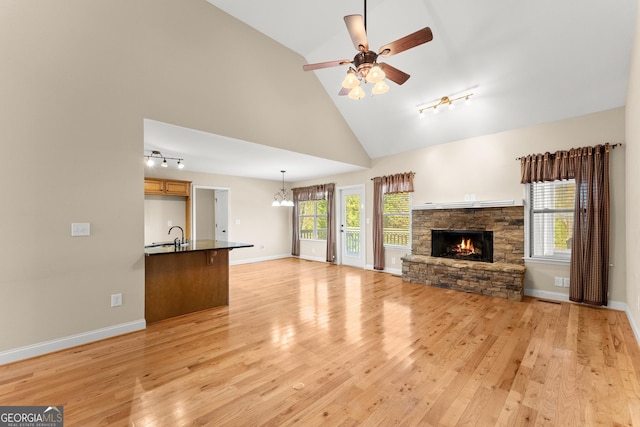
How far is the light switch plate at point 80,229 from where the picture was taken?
278 centimetres

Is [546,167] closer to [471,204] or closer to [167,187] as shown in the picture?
[471,204]

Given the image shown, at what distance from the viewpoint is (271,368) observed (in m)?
2.35

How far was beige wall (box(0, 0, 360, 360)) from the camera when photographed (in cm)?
251

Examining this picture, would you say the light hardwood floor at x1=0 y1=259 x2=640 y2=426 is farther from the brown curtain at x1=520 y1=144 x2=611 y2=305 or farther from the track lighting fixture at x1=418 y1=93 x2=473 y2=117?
the track lighting fixture at x1=418 y1=93 x2=473 y2=117

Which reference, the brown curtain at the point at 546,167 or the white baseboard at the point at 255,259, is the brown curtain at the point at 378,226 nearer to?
the brown curtain at the point at 546,167

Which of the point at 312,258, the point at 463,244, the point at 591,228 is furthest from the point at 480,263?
the point at 312,258

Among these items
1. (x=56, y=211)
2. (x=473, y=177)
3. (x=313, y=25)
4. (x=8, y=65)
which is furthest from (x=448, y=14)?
(x=56, y=211)

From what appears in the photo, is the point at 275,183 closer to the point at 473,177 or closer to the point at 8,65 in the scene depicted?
the point at 473,177

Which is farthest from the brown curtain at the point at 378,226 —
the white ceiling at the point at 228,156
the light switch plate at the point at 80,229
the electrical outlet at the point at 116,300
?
the light switch plate at the point at 80,229

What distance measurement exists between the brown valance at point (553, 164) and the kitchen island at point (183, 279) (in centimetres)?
461

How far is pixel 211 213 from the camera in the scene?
799cm

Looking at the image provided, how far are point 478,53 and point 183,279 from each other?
5099 mm

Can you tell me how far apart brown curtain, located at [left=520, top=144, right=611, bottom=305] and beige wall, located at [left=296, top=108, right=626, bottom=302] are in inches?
4.8

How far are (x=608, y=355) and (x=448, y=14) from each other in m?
4.09
